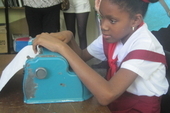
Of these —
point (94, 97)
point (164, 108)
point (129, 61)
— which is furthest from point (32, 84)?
point (164, 108)

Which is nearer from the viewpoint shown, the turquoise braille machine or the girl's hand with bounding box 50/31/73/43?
the turquoise braille machine

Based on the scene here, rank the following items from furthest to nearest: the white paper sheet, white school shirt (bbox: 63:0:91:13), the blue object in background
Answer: white school shirt (bbox: 63:0:91:13) < the blue object in background < the white paper sheet

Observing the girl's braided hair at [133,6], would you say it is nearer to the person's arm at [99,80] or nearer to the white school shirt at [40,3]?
the person's arm at [99,80]

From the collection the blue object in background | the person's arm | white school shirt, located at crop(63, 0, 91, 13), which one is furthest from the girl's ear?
white school shirt, located at crop(63, 0, 91, 13)

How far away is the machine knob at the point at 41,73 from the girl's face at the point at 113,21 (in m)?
0.29

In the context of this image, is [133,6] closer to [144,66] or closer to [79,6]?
[144,66]

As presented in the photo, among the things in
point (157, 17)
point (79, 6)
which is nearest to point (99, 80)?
point (157, 17)

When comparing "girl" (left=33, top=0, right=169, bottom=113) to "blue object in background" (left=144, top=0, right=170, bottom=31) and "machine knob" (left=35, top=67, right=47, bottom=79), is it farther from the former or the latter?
"blue object in background" (left=144, top=0, right=170, bottom=31)

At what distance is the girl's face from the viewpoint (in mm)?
899

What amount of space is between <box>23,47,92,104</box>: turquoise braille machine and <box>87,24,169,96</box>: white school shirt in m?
0.19

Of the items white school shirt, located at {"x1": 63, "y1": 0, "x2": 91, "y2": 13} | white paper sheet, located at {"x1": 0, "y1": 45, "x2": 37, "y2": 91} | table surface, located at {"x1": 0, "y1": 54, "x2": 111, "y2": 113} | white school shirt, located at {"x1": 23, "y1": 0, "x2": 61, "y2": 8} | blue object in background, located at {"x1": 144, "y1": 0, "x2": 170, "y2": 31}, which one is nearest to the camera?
table surface, located at {"x1": 0, "y1": 54, "x2": 111, "y2": 113}

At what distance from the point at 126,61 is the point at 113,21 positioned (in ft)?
0.55

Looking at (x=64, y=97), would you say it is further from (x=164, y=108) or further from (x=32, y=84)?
(x=164, y=108)

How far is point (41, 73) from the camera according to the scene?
2.60 ft
